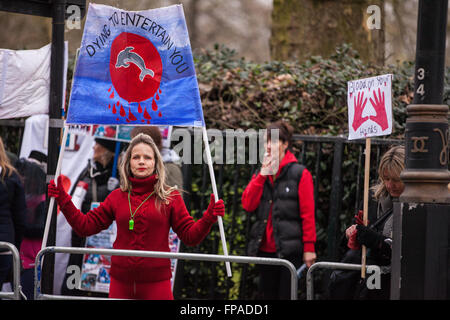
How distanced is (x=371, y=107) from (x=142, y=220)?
1.81 meters

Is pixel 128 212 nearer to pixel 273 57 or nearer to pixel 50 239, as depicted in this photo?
pixel 50 239

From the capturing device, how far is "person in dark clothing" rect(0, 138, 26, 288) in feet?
22.3

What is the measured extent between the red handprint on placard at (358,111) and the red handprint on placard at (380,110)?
0.40 feet

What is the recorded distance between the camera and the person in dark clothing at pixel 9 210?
268 inches

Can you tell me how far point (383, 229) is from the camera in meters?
5.73

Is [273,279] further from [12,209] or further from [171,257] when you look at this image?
[171,257]

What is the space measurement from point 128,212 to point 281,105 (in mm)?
3674

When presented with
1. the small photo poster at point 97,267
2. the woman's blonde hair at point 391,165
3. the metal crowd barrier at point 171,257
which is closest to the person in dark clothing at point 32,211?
the small photo poster at point 97,267

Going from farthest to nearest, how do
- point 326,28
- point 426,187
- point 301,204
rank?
point 326,28
point 301,204
point 426,187

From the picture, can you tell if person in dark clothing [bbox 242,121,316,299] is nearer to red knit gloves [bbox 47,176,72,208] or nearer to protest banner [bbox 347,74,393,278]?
protest banner [bbox 347,74,393,278]

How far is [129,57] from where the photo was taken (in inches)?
243

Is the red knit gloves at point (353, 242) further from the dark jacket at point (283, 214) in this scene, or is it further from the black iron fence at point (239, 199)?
the black iron fence at point (239, 199)

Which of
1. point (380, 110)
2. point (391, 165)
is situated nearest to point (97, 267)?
point (391, 165)
